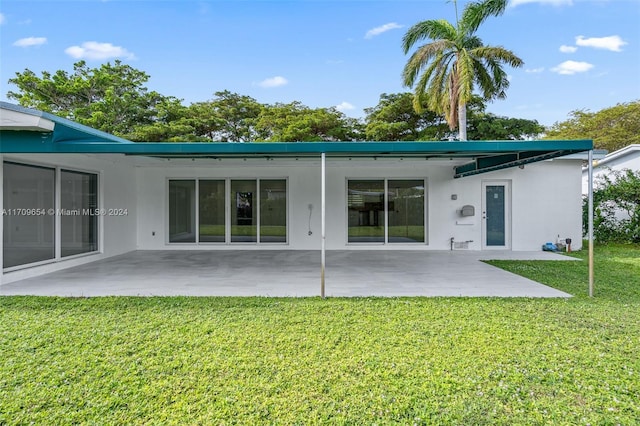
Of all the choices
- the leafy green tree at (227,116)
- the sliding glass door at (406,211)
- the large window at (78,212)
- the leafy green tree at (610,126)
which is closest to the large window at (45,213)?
the large window at (78,212)

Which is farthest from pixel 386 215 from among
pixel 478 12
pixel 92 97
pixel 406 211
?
pixel 92 97

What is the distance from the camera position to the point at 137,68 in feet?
75.2

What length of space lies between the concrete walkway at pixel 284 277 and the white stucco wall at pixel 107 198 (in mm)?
266

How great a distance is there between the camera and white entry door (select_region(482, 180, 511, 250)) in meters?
9.70

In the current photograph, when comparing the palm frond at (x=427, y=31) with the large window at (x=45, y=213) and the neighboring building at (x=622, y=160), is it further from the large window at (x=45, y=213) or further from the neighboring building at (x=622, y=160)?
the large window at (x=45, y=213)

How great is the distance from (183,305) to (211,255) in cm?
433

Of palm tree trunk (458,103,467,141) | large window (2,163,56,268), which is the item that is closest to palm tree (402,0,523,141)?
palm tree trunk (458,103,467,141)

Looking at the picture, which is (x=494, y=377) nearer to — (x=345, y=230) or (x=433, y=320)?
(x=433, y=320)

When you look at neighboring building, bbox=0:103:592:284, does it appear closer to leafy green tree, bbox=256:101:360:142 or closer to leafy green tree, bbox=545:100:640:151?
leafy green tree, bbox=256:101:360:142

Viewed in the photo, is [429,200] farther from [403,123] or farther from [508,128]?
[508,128]

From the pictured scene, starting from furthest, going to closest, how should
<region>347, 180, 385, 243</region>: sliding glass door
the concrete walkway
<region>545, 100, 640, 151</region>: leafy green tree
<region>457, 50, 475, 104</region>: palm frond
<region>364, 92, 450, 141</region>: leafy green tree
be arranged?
<region>545, 100, 640, 151</region>: leafy green tree, <region>364, 92, 450, 141</region>: leafy green tree, <region>457, 50, 475, 104</region>: palm frond, <region>347, 180, 385, 243</region>: sliding glass door, the concrete walkway

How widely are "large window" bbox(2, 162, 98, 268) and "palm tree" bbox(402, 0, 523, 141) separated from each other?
1129cm

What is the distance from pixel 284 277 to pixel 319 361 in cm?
326

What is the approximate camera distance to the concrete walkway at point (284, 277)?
513 centimetres
